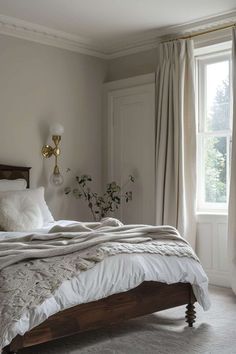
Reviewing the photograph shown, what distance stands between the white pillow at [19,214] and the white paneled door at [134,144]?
1601mm

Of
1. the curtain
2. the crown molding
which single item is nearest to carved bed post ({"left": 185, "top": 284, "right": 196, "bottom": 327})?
the curtain

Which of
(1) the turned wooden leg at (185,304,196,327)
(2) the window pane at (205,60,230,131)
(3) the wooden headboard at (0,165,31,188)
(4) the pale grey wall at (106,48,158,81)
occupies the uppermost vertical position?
(4) the pale grey wall at (106,48,158,81)

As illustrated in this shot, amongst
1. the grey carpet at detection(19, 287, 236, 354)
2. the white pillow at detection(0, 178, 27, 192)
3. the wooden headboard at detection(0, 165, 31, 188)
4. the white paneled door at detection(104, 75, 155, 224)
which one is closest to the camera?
the grey carpet at detection(19, 287, 236, 354)

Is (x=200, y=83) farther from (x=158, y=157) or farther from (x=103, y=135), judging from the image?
(x=103, y=135)

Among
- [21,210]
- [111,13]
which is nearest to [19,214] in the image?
[21,210]

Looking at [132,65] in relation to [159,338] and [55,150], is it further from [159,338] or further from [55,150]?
[159,338]

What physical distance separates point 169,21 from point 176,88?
2.21 ft

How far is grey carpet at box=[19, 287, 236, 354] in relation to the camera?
3.29m

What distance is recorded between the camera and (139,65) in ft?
19.5

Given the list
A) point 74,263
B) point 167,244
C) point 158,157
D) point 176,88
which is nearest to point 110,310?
point 74,263

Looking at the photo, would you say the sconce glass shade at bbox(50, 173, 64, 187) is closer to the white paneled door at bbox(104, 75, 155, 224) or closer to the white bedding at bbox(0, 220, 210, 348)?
the white paneled door at bbox(104, 75, 155, 224)

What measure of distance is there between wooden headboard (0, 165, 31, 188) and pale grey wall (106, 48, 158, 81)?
1.68 metres

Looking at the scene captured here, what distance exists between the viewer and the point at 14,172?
17.0 ft

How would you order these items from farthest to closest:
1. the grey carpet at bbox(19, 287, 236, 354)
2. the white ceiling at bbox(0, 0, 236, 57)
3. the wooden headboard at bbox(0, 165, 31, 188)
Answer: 1. the wooden headboard at bbox(0, 165, 31, 188)
2. the white ceiling at bbox(0, 0, 236, 57)
3. the grey carpet at bbox(19, 287, 236, 354)
